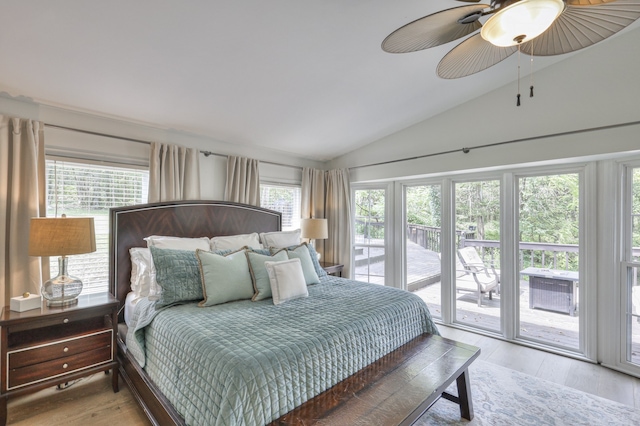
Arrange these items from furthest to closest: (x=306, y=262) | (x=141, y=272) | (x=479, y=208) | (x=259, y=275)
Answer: (x=479, y=208) < (x=306, y=262) < (x=141, y=272) < (x=259, y=275)

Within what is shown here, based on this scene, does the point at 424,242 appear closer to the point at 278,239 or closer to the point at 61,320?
the point at 278,239

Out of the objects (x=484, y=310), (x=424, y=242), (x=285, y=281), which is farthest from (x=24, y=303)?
(x=484, y=310)

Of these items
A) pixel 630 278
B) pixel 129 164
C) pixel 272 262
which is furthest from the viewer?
pixel 129 164

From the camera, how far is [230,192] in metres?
3.63

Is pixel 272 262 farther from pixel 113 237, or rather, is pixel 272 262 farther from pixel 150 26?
pixel 150 26

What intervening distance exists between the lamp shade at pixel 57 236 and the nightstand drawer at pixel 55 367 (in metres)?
0.73

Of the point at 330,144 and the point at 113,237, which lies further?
the point at 330,144

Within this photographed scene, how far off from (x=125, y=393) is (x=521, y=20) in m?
3.28

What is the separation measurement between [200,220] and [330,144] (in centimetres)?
198

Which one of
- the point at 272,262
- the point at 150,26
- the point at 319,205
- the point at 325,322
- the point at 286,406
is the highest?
the point at 150,26

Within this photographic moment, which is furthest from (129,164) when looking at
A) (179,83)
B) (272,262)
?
(272,262)

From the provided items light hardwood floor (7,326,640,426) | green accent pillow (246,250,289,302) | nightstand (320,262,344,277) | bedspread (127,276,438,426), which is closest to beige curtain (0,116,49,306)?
light hardwood floor (7,326,640,426)

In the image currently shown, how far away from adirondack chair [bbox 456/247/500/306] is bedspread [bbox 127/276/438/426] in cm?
148

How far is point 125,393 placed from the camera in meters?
2.32
